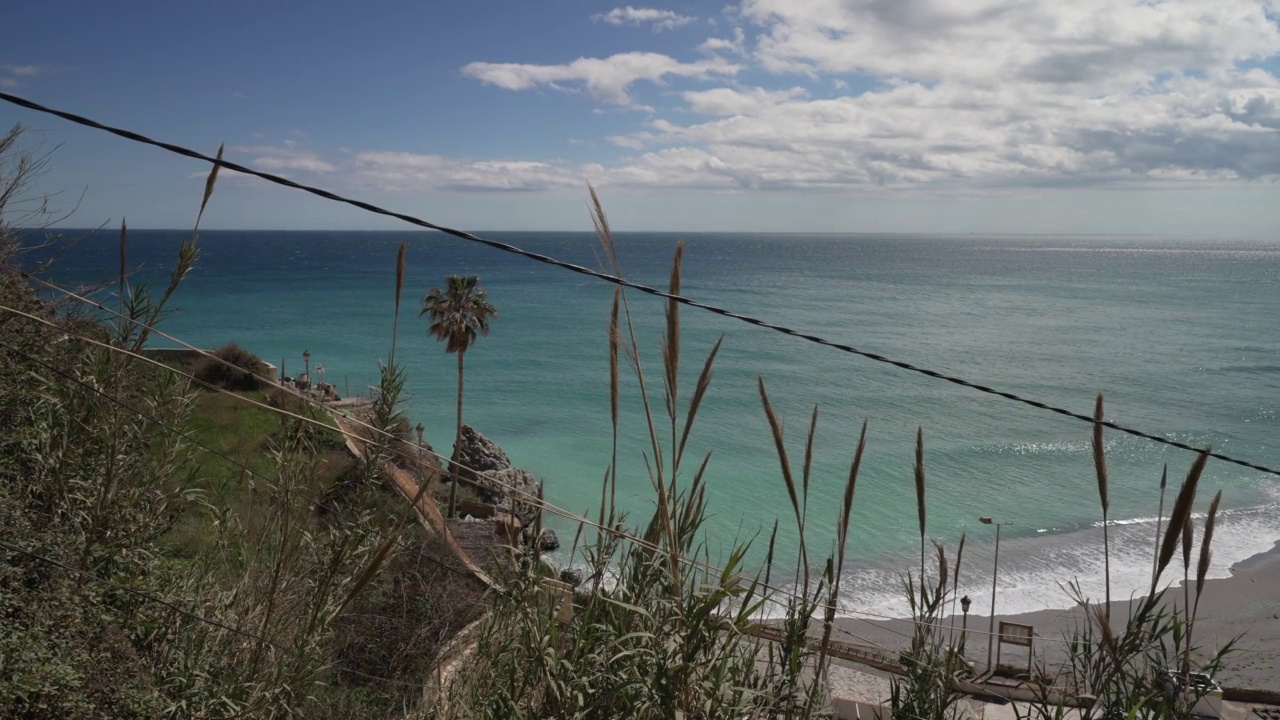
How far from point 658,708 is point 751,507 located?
27984 mm

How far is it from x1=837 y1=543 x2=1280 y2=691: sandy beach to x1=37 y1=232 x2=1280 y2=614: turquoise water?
0.96 m

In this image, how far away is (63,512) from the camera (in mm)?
4281

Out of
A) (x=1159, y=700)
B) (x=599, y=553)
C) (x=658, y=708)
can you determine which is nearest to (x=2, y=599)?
(x=599, y=553)

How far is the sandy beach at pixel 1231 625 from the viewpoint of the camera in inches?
723

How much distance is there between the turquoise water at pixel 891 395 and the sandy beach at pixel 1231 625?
962 millimetres

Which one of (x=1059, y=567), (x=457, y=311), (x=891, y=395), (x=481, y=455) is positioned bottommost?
(x=1059, y=567)

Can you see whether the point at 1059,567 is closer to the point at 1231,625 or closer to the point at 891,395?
the point at 1231,625

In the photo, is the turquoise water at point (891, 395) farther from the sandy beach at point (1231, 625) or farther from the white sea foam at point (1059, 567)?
the sandy beach at point (1231, 625)

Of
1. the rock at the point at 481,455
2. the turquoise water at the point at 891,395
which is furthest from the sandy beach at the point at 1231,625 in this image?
the rock at the point at 481,455

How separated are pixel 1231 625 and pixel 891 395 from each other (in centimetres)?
2514

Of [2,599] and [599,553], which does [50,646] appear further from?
[599,553]

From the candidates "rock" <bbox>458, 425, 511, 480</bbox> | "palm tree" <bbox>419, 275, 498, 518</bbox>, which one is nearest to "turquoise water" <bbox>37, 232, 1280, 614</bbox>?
"rock" <bbox>458, 425, 511, 480</bbox>

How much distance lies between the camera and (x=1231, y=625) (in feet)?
69.0

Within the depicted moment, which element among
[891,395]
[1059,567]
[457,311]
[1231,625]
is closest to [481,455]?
[457,311]
